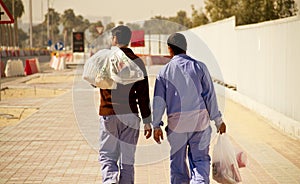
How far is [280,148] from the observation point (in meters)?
8.99

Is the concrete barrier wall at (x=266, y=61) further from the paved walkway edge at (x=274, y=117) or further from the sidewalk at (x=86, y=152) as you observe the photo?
the sidewalk at (x=86, y=152)

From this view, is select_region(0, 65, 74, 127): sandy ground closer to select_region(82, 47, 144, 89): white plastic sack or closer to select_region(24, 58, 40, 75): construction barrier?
select_region(82, 47, 144, 89): white plastic sack

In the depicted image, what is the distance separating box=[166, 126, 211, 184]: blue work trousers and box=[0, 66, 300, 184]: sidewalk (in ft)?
4.11

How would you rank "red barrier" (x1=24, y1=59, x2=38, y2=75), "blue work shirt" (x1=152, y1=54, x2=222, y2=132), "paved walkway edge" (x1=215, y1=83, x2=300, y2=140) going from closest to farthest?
"blue work shirt" (x1=152, y1=54, x2=222, y2=132) < "paved walkway edge" (x1=215, y1=83, x2=300, y2=140) < "red barrier" (x1=24, y1=59, x2=38, y2=75)

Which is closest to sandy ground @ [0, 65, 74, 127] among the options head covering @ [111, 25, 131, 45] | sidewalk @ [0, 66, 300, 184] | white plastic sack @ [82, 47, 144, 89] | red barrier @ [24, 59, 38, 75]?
sidewalk @ [0, 66, 300, 184]

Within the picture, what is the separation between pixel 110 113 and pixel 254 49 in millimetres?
9195

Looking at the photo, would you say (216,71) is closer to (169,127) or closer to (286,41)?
(286,41)

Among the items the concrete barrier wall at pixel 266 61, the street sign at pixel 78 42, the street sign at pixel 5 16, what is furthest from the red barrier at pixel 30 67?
the street sign at pixel 5 16

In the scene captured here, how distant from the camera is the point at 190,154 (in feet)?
18.9

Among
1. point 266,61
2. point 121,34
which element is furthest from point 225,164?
point 266,61

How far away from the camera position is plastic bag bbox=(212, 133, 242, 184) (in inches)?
229

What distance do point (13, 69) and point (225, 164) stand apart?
1093 inches

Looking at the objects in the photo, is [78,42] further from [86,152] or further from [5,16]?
[86,152]

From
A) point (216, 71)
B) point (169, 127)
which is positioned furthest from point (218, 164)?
point (216, 71)
